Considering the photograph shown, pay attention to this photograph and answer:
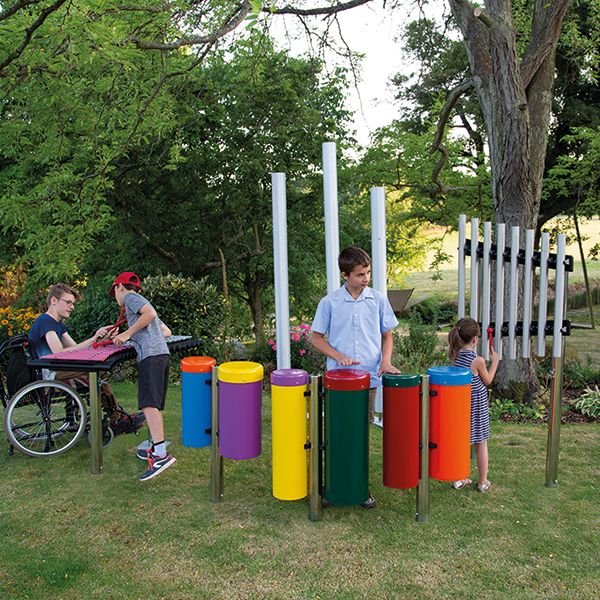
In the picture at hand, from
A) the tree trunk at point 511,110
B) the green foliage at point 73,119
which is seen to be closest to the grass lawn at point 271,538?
the tree trunk at point 511,110

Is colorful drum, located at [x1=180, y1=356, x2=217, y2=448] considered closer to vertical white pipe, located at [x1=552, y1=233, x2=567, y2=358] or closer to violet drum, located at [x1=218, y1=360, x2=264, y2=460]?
violet drum, located at [x1=218, y1=360, x2=264, y2=460]

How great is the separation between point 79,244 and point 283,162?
6.03 meters

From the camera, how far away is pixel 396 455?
14.1 feet

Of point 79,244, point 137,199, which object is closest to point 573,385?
point 79,244

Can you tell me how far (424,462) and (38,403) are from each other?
3319mm

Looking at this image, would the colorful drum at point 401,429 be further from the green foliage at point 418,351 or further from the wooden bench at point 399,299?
the wooden bench at point 399,299

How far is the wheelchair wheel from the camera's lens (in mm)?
5453

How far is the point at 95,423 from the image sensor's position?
209 inches

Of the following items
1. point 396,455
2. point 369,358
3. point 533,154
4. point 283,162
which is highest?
point 283,162

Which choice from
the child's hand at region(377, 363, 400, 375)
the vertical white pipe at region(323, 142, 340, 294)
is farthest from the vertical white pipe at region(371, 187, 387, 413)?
the child's hand at region(377, 363, 400, 375)

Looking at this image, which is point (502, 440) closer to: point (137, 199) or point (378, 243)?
point (378, 243)

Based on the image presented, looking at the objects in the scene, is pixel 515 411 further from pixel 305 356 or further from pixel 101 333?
pixel 101 333

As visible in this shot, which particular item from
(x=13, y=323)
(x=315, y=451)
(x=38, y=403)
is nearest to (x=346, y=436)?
(x=315, y=451)

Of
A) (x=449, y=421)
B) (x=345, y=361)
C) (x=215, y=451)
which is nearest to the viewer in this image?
(x=449, y=421)
